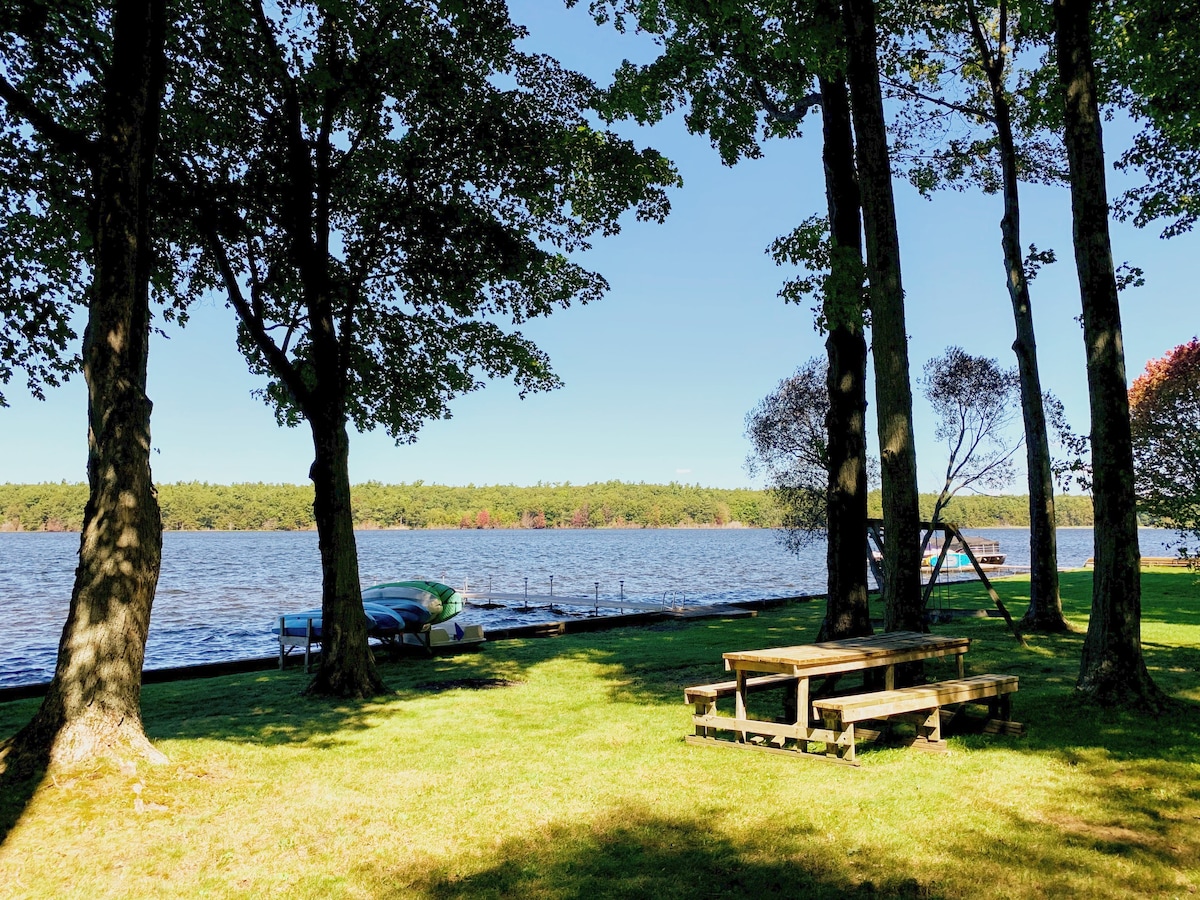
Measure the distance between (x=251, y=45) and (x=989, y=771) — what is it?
477 inches

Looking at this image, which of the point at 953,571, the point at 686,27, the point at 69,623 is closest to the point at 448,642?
the point at 69,623

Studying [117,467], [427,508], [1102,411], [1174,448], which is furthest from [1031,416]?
[427,508]

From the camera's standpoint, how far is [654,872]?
183 inches

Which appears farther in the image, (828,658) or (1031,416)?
(1031,416)

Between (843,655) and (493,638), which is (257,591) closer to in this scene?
(493,638)

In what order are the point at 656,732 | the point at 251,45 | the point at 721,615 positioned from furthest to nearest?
the point at 721,615
the point at 251,45
the point at 656,732

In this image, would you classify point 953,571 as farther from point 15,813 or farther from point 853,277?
point 15,813

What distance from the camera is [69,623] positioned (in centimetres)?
662

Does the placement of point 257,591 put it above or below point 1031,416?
below

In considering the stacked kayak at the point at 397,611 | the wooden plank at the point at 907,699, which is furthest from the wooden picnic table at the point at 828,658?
the stacked kayak at the point at 397,611

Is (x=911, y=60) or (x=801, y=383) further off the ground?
(x=911, y=60)

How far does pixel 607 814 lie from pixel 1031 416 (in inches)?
527

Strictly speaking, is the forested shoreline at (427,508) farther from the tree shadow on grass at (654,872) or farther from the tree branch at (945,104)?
the tree shadow on grass at (654,872)

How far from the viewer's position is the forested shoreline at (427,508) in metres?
145
